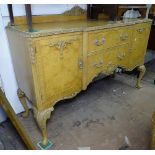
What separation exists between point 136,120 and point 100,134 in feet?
1.42

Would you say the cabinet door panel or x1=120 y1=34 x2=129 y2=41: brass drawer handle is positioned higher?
x1=120 y1=34 x2=129 y2=41: brass drawer handle

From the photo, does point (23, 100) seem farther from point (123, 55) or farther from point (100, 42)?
point (123, 55)

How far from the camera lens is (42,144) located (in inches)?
59.1

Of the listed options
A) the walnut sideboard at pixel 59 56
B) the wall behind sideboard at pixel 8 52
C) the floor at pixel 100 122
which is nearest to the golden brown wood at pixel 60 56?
the walnut sideboard at pixel 59 56

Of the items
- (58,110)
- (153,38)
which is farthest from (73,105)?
(153,38)

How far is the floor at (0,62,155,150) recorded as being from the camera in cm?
154

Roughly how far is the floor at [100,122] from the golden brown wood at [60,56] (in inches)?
10.5

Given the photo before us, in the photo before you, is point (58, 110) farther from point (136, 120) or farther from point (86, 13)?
point (86, 13)

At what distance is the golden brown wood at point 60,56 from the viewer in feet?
3.96

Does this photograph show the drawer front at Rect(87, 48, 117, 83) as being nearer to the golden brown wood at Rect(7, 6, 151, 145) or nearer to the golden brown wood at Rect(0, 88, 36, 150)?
the golden brown wood at Rect(7, 6, 151, 145)

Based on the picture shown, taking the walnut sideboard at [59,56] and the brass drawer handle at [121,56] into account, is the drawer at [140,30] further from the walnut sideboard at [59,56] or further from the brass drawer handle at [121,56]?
the brass drawer handle at [121,56]

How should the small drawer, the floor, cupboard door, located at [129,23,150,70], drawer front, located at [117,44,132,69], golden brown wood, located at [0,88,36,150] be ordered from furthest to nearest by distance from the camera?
1. cupboard door, located at [129,23,150,70]
2. drawer front, located at [117,44,132,69]
3. the floor
4. the small drawer
5. golden brown wood, located at [0,88,36,150]

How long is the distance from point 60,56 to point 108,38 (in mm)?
525

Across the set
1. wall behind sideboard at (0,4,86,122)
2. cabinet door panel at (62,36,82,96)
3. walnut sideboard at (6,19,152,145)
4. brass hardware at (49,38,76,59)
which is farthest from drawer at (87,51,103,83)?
wall behind sideboard at (0,4,86,122)
